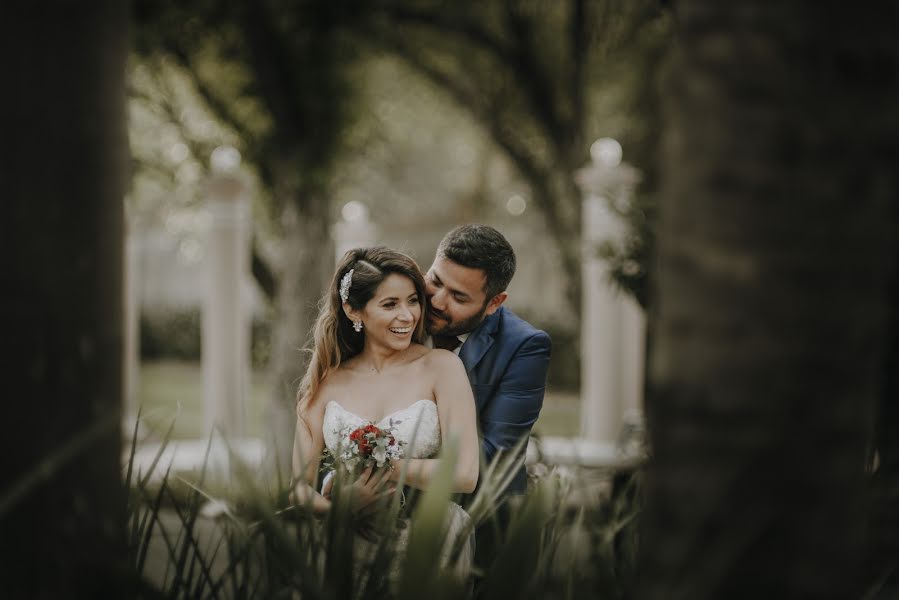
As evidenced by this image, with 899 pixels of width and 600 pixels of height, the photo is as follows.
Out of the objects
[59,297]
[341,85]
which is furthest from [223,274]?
[59,297]

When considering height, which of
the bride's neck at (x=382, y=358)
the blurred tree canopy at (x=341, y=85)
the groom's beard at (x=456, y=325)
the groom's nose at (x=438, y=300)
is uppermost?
the blurred tree canopy at (x=341, y=85)

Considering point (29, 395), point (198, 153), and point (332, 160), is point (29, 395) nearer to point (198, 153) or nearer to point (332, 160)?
point (332, 160)

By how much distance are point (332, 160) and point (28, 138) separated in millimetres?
8775

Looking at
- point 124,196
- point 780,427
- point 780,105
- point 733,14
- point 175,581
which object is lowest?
point 175,581

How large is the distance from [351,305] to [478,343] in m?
0.48

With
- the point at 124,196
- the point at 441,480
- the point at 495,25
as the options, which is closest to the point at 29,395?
the point at 124,196

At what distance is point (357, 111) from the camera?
1070cm

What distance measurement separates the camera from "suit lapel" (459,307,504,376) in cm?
333

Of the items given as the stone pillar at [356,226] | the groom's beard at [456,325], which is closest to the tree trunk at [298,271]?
the stone pillar at [356,226]

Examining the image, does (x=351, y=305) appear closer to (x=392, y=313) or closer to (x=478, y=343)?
(x=392, y=313)

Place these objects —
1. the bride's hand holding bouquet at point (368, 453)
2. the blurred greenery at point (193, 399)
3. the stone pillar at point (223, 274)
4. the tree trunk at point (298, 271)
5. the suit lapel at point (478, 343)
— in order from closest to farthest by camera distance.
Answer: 1. the bride's hand holding bouquet at point (368, 453)
2. the suit lapel at point (478, 343)
3. the stone pillar at point (223, 274)
4. the tree trunk at point (298, 271)
5. the blurred greenery at point (193, 399)

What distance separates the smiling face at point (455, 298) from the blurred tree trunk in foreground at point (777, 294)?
1769 mm

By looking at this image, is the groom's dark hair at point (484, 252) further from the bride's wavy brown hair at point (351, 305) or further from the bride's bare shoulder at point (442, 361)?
the bride's bare shoulder at point (442, 361)

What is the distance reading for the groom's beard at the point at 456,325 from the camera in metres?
3.34
